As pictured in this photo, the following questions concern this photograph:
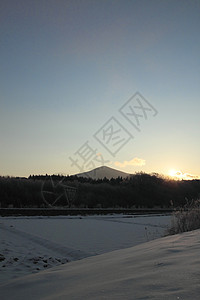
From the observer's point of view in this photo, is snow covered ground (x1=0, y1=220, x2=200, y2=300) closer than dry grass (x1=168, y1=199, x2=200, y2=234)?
Yes

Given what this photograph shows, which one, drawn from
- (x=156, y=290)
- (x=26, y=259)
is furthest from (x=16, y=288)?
(x=26, y=259)

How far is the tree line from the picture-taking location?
39.8 metres

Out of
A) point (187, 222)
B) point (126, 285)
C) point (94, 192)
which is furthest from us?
point (94, 192)

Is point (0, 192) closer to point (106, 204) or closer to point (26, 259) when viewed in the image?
point (106, 204)

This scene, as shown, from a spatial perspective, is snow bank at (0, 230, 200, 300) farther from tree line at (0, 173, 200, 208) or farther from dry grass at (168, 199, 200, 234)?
tree line at (0, 173, 200, 208)

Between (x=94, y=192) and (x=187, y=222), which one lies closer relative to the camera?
(x=187, y=222)

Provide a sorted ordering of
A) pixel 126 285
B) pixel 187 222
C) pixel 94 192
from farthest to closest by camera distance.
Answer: pixel 94 192 < pixel 187 222 < pixel 126 285

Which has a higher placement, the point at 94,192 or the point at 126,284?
the point at 94,192

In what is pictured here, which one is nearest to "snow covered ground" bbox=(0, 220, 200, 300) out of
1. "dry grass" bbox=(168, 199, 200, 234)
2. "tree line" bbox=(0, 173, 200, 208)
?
"dry grass" bbox=(168, 199, 200, 234)

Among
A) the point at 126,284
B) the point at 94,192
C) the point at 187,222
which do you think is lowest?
the point at 187,222

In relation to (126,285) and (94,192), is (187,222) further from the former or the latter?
(94,192)

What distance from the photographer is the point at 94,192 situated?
47.8m

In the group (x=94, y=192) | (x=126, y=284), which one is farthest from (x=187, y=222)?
(x=94, y=192)

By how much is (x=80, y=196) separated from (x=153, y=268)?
41.6 metres
